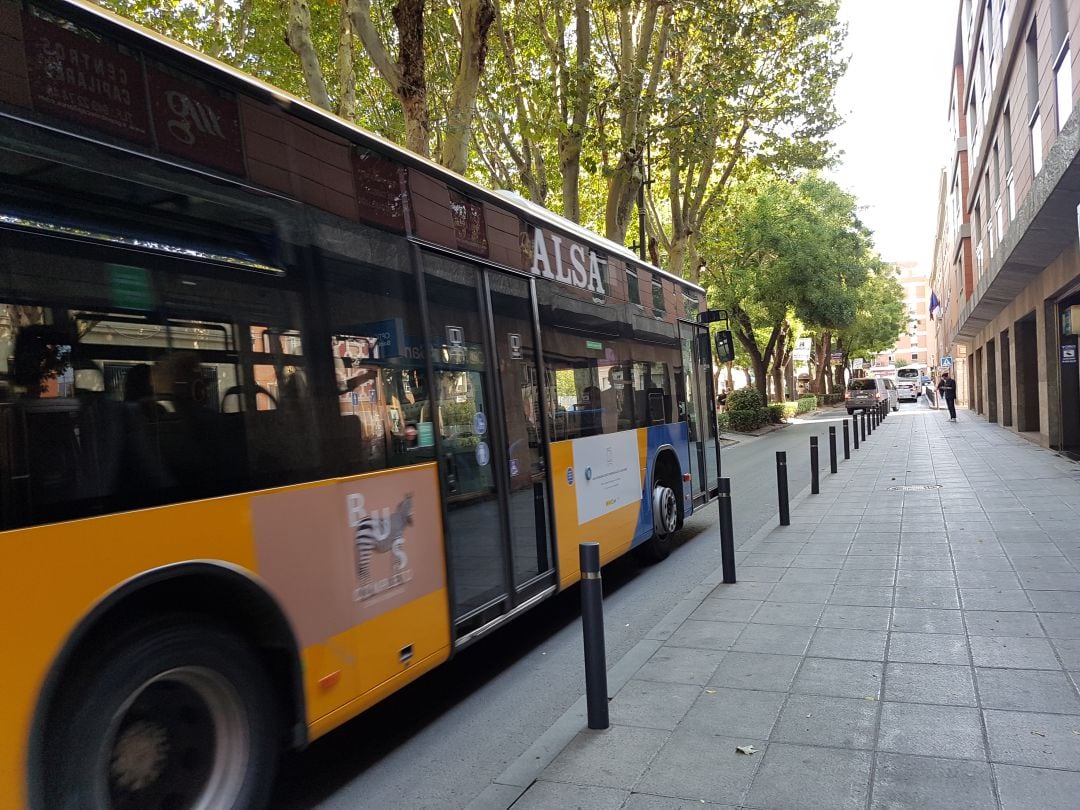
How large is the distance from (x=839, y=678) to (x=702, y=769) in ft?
4.46

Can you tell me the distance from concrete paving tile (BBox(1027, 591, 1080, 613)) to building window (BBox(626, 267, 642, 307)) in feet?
13.6

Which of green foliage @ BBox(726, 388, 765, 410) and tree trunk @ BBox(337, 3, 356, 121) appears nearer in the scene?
tree trunk @ BBox(337, 3, 356, 121)

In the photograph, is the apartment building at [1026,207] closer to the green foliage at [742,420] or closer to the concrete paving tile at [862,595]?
the concrete paving tile at [862,595]

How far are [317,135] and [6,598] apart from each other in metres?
2.38

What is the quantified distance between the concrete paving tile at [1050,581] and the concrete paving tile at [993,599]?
249 millimetres

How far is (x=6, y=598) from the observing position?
2189mm

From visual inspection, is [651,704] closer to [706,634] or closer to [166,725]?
[706,634]

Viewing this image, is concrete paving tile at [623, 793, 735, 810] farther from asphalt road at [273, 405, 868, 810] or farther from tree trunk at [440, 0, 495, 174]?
tree trunk at [440, 0, 495, 174]

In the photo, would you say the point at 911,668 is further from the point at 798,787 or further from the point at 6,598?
the point at 6,598

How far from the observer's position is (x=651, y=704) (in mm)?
4062

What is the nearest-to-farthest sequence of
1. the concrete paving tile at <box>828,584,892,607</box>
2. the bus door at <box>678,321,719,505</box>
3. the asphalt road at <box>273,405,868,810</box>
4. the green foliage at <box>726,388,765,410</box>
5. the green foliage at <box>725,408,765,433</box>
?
1. the asphalt road at <box>273,405,868,810</box>
2. the concrete paving tile at <box>828,584,892,607</box>
3. the bus door at <box>678,321,719,505</box>
4. the green foliage at <box>725,408,765,433</box>
5. the green foliage at <box>726,388,765,410</box>

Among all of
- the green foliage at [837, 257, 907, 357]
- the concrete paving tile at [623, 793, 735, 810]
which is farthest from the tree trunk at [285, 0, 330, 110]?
the green foliage at [837, 257, 907, 357]

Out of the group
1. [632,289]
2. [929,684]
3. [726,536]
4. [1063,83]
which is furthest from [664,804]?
[1063,83]

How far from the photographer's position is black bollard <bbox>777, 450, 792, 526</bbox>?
29.2ft
